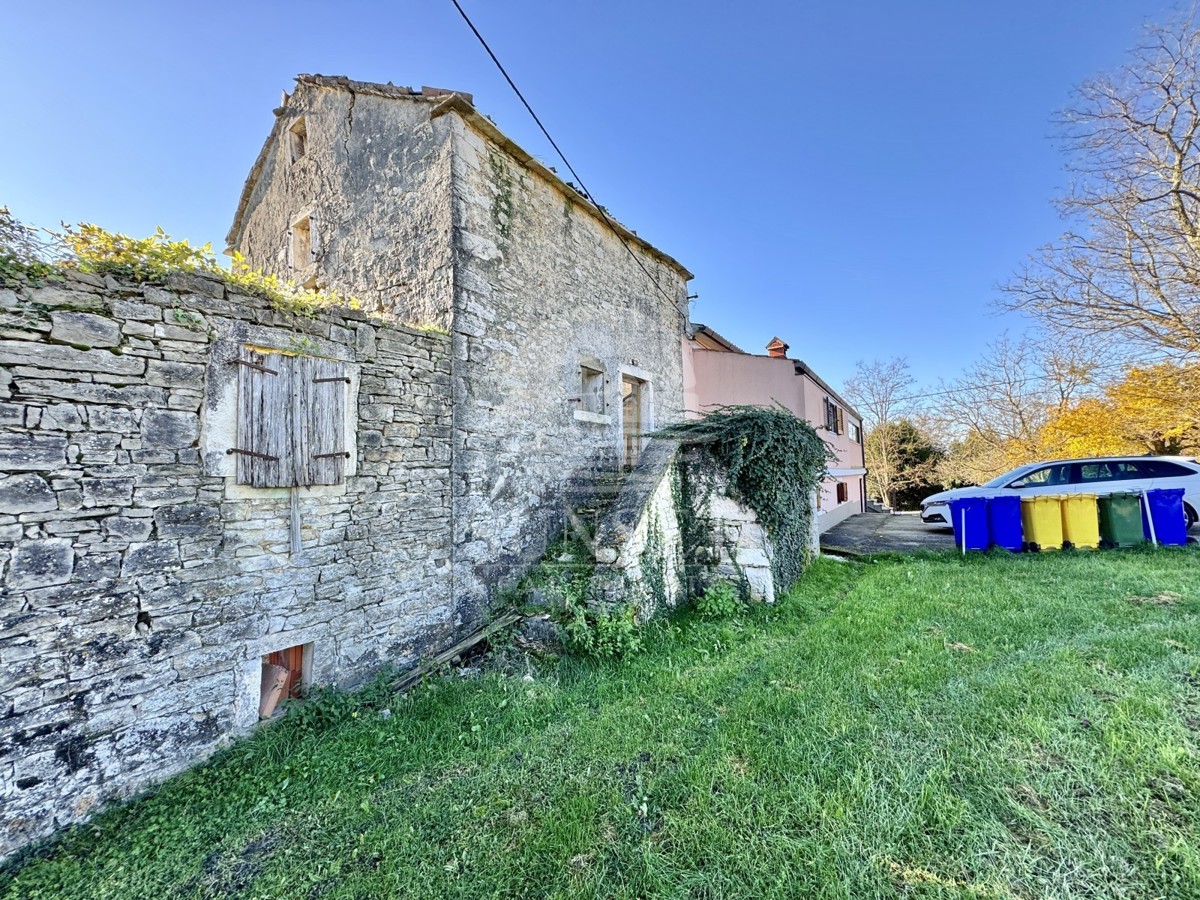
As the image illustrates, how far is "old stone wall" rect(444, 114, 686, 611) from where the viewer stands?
5340mm

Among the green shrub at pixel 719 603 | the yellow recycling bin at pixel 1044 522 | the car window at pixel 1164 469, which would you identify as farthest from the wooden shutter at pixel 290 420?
the car window at pixel 1164 469

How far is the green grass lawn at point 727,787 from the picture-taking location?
2086 millimetres

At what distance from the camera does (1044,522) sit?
7785 millimetres

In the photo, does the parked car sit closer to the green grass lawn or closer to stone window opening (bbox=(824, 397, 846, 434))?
stone window opening (bbox=(824, 397, 846, 434))

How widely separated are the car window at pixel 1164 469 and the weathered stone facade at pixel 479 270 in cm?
924

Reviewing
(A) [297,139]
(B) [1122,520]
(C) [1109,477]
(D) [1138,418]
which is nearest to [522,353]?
(A) [297,139]

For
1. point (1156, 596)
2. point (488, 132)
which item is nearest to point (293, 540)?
point (488, 132)

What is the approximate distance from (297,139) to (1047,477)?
14.2m

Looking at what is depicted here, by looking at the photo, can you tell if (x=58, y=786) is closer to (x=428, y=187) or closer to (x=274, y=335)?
(x=274, y=335)

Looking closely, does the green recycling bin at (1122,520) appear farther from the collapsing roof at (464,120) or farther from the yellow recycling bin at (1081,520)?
the collapsing roof at (464,120)

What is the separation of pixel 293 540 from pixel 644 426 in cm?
614

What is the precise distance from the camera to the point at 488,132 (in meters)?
5.84

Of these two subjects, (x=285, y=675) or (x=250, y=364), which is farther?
(x=285, y=675)

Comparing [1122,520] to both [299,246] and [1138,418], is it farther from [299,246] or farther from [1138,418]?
[299,246]
